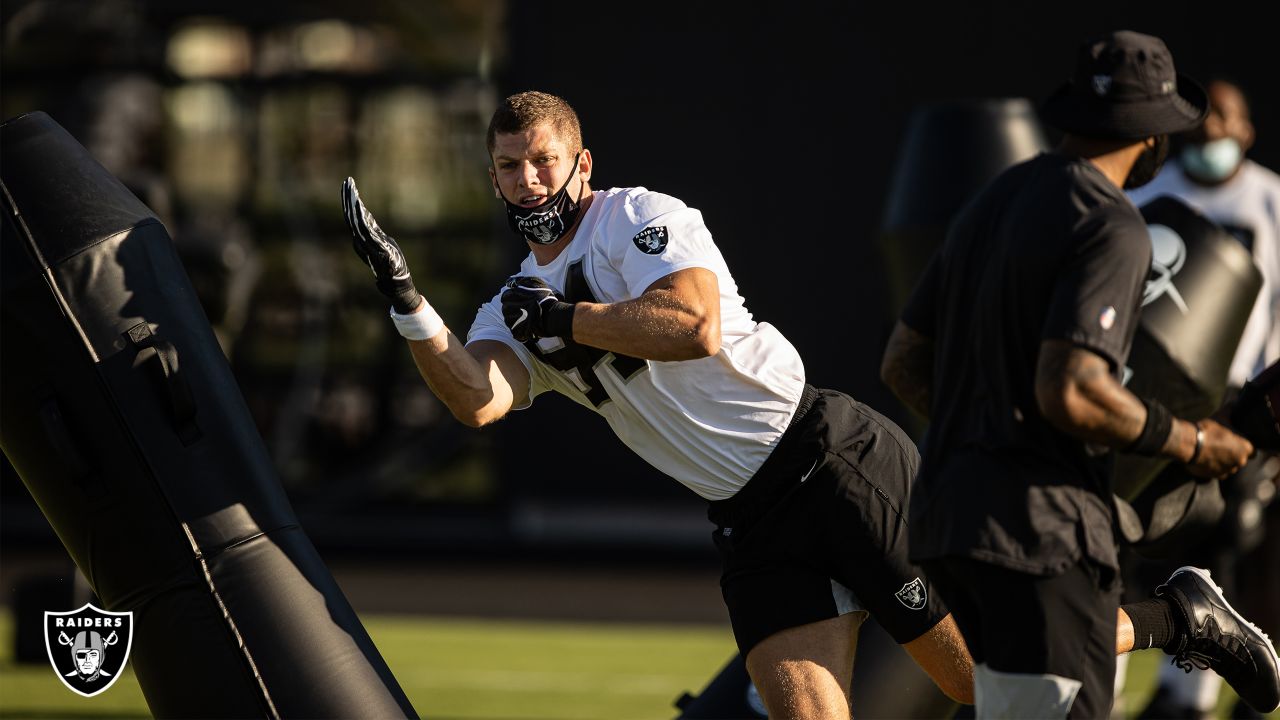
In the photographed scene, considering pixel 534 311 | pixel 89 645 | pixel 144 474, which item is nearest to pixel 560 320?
pixel 534 311

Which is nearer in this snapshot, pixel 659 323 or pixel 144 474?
pixel 659 323

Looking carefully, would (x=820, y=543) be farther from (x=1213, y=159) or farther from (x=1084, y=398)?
(x=1213, y=159)

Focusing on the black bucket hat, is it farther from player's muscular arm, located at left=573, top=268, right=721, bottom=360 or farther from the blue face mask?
the blue face mask

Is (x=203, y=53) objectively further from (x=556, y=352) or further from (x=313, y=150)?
(x=556, y=352)

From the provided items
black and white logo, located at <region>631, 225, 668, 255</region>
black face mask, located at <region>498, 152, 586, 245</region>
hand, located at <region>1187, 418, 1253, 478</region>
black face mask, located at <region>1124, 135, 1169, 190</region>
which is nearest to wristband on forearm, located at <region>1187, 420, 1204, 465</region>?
hand, located at <region>1187, 418, 1253, 478</region>

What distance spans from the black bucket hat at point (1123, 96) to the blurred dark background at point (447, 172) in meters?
8.68

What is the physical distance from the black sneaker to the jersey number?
1546 millimetres

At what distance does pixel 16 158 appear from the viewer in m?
4.20

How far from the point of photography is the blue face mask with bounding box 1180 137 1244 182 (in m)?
7.09

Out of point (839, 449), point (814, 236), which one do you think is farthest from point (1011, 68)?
point (839, 449)

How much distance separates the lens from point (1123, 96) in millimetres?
3633

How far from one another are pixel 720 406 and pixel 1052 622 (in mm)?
1100

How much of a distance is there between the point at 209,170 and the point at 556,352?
361 inches

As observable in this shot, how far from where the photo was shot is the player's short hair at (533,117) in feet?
14.0
